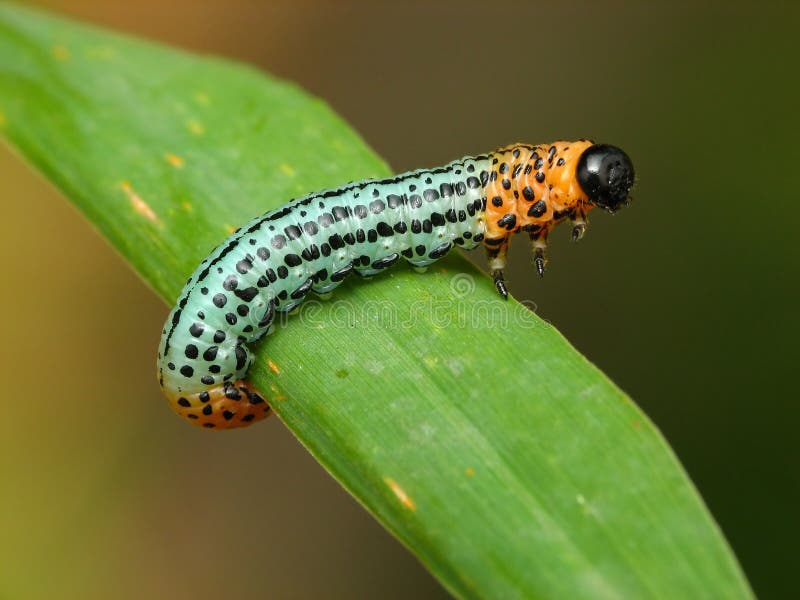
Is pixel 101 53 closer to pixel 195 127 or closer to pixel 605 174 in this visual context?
pixel 195 127

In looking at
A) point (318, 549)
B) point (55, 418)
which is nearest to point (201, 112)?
point (55, 418)

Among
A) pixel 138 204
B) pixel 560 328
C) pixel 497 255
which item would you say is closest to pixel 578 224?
pixel 497 255

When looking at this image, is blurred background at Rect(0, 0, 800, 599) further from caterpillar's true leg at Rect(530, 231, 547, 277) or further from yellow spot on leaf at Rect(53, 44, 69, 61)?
yellow spot on leaf at Rect(53, 44, 69, 61)

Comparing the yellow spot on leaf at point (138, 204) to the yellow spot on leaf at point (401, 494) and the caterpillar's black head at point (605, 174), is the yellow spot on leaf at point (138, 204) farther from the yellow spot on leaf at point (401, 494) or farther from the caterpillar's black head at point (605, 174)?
the caterpillar's black head at point (605, 174)

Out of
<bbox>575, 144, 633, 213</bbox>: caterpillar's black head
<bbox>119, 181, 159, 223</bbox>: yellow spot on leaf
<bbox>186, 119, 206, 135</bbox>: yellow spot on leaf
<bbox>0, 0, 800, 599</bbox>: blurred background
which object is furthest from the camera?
<bbox>0, 0, 800, 599</bbox>: blurred background

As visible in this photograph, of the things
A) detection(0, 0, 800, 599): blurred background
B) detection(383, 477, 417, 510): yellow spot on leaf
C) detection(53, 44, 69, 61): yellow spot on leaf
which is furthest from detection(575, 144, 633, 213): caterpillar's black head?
detection(53, 44, 69, 61): yellow spot on leaf

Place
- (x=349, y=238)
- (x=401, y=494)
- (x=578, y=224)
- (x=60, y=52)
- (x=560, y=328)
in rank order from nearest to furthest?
(x=401, y=494), (x=349, y=238), (x=578, y=224), (x=60, y=52), (x=560, y=328)
